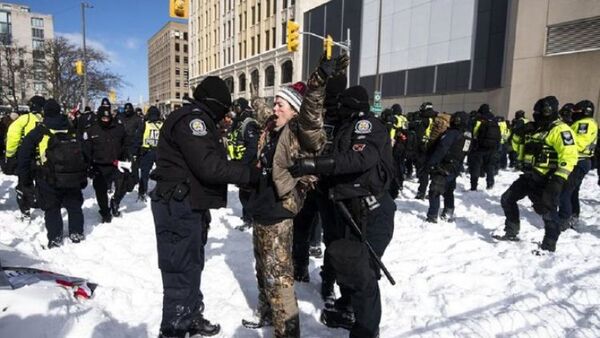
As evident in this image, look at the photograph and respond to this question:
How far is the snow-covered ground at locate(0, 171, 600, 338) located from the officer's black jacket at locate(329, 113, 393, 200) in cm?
136

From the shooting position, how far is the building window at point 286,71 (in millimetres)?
36281

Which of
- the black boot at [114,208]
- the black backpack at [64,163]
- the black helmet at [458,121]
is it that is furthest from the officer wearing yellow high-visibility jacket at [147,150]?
the black helmet at [458,121]

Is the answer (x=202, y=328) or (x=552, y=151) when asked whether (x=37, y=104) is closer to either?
(x=202, y=328)

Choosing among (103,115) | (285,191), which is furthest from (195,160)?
(103,115)

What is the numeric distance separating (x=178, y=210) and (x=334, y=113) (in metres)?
1.43

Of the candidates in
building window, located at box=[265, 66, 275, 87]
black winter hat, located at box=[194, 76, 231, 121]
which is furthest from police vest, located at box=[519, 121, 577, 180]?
building window, located at box=[265, 66, 275, 87]

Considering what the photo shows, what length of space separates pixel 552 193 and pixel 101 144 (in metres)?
6.82

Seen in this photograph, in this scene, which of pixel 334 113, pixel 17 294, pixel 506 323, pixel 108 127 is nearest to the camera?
pixel 17 294

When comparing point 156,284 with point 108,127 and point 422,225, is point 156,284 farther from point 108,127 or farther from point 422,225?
point 422,225

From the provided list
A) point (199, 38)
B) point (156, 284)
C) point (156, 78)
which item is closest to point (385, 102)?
point (156, 284)

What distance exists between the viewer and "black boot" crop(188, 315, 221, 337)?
3.12 m

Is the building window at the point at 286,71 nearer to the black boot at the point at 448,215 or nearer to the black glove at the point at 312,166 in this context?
the black boot at the point at 448,215

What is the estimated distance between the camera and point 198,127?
268 centimetres

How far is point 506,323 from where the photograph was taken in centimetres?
329
